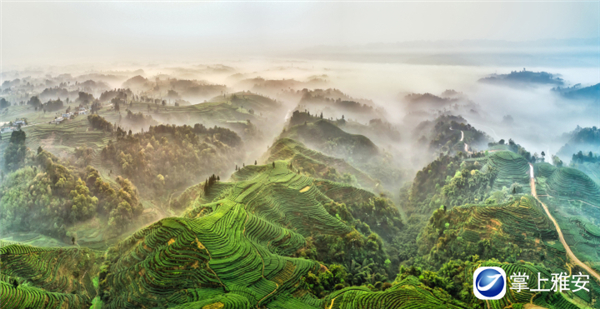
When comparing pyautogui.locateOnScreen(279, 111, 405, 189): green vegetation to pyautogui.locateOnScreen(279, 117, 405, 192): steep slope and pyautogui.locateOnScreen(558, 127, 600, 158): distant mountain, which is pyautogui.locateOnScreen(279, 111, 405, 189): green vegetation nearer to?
pyautogui.locateOnScreen(279, 117, 405, 192): steep slope

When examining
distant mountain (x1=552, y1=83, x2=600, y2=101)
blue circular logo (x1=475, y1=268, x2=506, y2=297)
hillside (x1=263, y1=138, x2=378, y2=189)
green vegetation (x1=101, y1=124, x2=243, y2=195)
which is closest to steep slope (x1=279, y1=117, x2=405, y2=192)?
hillside (x1=263, y1=138, x2=378, y2=189)

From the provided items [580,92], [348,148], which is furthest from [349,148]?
[580,92]

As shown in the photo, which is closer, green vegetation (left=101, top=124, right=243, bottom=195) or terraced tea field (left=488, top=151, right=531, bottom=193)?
terraced tea field (left=488, top=151, right=531, bottom=193)

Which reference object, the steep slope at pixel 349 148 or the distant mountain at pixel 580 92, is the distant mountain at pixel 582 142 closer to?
the distant mountain at pixel 580 92

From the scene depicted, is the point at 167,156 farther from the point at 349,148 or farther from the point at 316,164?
the point at 349,148

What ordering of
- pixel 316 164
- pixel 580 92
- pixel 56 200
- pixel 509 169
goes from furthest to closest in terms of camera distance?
pixel 580 92 < pixel 316 164 < pixel 509 169 < pixel 56 200
